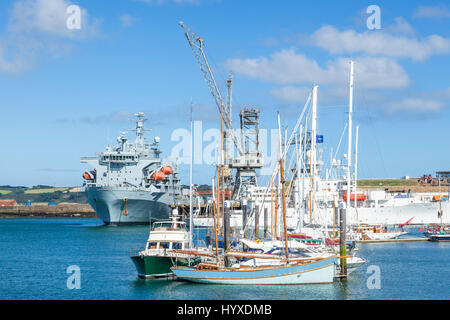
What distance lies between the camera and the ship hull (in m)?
108

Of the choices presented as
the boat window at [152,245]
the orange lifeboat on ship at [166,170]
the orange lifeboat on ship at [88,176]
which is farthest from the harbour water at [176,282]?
the orange lifeboat on ship at [88,176]

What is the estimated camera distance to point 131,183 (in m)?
116

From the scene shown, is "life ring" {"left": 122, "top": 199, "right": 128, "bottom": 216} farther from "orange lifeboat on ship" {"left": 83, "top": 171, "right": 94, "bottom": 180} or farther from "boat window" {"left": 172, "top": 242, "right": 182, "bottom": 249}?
"boat window" {"left": 172, "top": 242, "right": 182, "bottom": 249}

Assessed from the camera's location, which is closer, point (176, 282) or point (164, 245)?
point (176, 282)

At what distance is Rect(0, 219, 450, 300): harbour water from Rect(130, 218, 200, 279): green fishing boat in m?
0.85

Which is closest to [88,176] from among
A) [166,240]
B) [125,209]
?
[125,209]

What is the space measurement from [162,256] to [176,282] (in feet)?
6.74

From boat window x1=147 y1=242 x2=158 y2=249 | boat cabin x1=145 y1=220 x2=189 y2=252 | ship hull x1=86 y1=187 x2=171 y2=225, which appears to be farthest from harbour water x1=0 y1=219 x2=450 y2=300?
ship hull x1=86 y1=187 x2=171 y2=225

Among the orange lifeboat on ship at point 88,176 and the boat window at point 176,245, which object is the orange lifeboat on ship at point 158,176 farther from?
the boat window at point 176,245

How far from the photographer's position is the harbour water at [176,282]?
35531mm

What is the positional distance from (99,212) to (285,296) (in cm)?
8455

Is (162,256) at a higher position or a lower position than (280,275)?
higher

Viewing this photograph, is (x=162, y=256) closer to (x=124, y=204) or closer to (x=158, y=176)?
(x=124, y=204)
